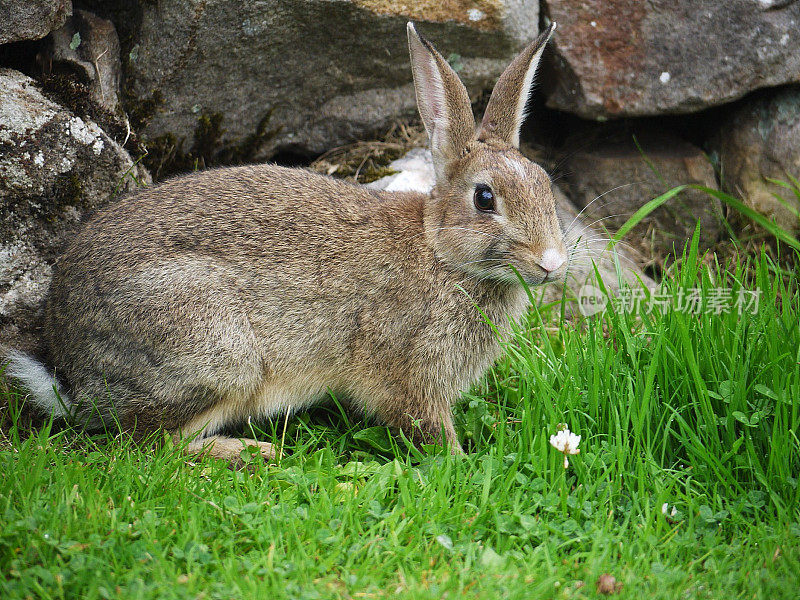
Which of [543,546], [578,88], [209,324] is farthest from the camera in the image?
[578,88]

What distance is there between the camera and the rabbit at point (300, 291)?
384 centimetres

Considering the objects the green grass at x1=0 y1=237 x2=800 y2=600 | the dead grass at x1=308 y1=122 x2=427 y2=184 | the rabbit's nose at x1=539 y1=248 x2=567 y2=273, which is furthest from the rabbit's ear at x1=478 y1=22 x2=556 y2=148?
the dead grass at x1=308 y1=122 x2=427 y2=184

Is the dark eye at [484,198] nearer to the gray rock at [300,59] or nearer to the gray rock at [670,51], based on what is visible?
the gray rock at [300,59]

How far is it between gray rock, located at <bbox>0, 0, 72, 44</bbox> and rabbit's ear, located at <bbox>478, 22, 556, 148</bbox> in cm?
235

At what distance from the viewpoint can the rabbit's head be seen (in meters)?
3.80

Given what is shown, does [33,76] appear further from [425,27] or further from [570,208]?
[570,208]

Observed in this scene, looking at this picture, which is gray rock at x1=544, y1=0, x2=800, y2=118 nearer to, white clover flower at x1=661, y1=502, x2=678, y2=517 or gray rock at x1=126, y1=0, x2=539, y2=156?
gray rock at x1=126, y1=0, x2=539, y2=156

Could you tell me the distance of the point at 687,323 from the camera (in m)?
3.87

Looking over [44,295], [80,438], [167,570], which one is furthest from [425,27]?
[167,570]

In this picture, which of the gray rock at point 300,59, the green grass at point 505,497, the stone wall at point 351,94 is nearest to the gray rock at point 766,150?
the stone wall at point 351,94

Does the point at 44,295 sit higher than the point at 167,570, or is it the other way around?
the point at 44,295

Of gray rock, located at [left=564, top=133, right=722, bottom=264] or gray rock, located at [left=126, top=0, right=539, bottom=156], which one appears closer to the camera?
gray rock, located at [left=126, top=0, right=539, bottom=156]

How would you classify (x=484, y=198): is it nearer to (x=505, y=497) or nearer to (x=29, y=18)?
(x=505, y=497)

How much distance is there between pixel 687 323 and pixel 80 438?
3.00 meters
